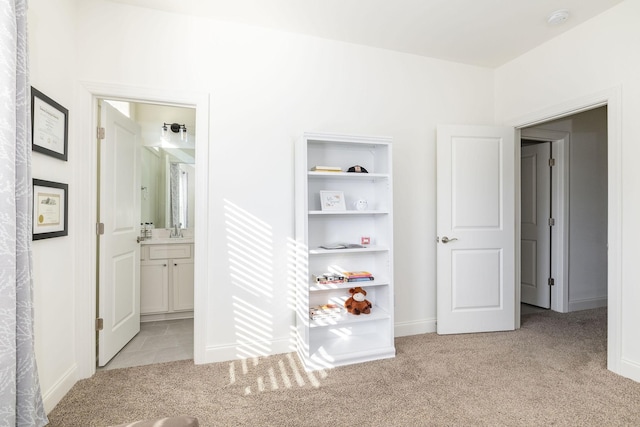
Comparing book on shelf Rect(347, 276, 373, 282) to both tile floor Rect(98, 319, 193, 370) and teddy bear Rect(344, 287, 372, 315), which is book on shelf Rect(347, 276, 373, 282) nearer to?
teddy bear Rect(344, 287, 372, 315)

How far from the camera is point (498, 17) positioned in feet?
8.06

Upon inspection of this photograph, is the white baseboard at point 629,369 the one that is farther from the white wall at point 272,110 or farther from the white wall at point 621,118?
the white wall at point 272,110

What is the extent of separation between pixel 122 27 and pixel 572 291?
518 centimetres

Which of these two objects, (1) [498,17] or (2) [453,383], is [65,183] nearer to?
(2) [453,383]

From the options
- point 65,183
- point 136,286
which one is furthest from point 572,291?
point 65,183

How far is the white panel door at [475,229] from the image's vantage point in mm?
2982

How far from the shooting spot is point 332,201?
2613 mm

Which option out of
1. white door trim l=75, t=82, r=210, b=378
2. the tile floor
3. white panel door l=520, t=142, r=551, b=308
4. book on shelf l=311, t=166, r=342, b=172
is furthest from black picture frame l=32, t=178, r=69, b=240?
white panel door l=520, t=142, r=551, b=308

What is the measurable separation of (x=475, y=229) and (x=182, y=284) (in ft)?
10.1

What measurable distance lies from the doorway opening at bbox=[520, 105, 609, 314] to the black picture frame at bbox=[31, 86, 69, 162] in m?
4.39

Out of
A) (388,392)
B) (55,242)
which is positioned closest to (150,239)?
(55,242)

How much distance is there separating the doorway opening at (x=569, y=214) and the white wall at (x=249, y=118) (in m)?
1.26

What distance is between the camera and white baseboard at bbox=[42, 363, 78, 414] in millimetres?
1800

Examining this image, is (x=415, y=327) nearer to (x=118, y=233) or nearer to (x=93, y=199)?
(x=118, y=233)
